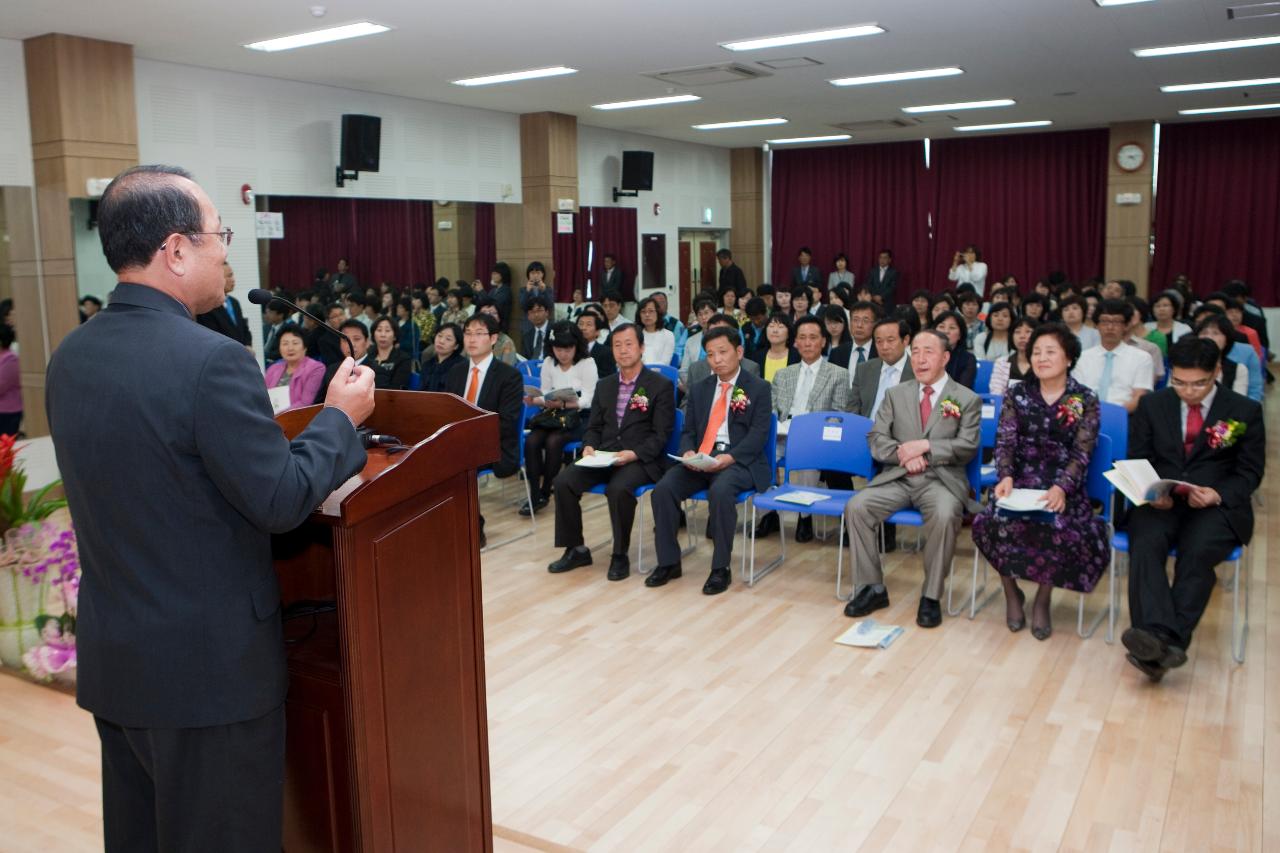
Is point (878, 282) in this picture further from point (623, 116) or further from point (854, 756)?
point (854, 756)

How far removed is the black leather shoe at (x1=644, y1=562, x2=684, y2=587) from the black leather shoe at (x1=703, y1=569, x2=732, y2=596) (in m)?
Answer: 0.21

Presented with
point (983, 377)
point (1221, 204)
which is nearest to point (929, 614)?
point (983, 377)

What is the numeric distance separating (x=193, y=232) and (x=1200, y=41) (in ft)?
27.9

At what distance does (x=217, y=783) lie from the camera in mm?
1601

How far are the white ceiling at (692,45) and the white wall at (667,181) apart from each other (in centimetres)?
133

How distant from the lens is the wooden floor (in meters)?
2.99

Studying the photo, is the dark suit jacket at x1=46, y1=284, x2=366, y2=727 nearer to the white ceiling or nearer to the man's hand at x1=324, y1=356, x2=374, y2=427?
the man's hand at x1=324, y1=356, x2=374, y2=427

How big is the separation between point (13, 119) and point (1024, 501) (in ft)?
22.4

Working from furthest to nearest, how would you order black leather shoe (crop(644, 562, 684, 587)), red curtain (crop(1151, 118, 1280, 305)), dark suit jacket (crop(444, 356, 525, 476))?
red curtain (crop(1151, 118, 1280, 305))
dark suit jacket (crop(444, 356, 525, 476))
black leather shoe (crop(644, 562, 684, 587))

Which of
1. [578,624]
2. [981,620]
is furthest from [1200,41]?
[578,624]

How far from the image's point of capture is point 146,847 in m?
1.75

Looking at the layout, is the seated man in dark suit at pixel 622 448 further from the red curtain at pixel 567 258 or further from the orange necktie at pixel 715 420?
the red curtain at pixel 567 258

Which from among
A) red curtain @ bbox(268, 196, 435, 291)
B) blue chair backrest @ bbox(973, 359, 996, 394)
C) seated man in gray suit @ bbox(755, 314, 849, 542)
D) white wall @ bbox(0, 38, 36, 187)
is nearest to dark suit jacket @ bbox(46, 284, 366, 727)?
seated man in gray suit @ bbox(755, 314, 849, 542)

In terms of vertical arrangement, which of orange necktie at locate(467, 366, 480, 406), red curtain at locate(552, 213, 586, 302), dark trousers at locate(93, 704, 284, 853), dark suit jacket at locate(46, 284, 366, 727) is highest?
red curtain at locate(552, 213, 586, 302)
